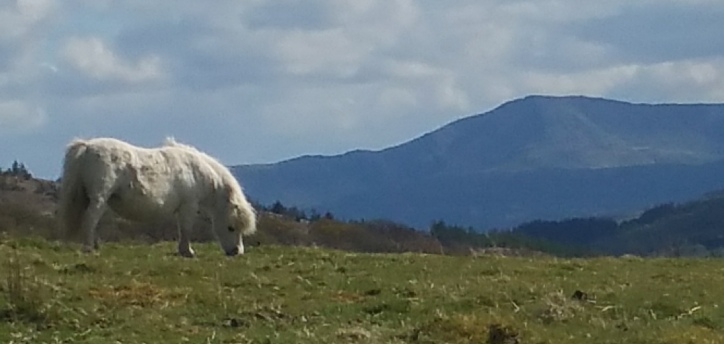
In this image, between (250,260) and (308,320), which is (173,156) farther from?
(308,320)

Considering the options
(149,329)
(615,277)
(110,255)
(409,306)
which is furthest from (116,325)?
(615,277)

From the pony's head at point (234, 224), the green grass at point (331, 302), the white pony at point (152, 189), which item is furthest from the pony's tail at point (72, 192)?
the pony's head at point (234, 224)

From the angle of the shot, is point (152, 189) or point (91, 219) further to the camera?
point (152, 189)

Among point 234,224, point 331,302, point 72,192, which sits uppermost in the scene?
point 72,192


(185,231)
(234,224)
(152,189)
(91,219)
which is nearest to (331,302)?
(91,219)

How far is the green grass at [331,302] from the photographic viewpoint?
638 inches

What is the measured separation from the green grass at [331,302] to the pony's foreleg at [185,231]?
1.38 metres

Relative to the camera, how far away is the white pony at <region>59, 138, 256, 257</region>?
1011 inches

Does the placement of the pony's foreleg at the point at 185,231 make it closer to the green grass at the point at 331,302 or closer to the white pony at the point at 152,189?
the white pony at the point at 152,189

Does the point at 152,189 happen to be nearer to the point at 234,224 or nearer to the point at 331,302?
the point at 234,224

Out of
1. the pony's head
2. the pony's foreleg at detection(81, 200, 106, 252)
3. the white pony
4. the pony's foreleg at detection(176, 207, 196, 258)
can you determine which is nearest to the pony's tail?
the white pony

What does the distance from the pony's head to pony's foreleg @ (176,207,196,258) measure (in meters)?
0.86

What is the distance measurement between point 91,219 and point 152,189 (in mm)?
1816

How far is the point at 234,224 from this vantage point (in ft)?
97.2
